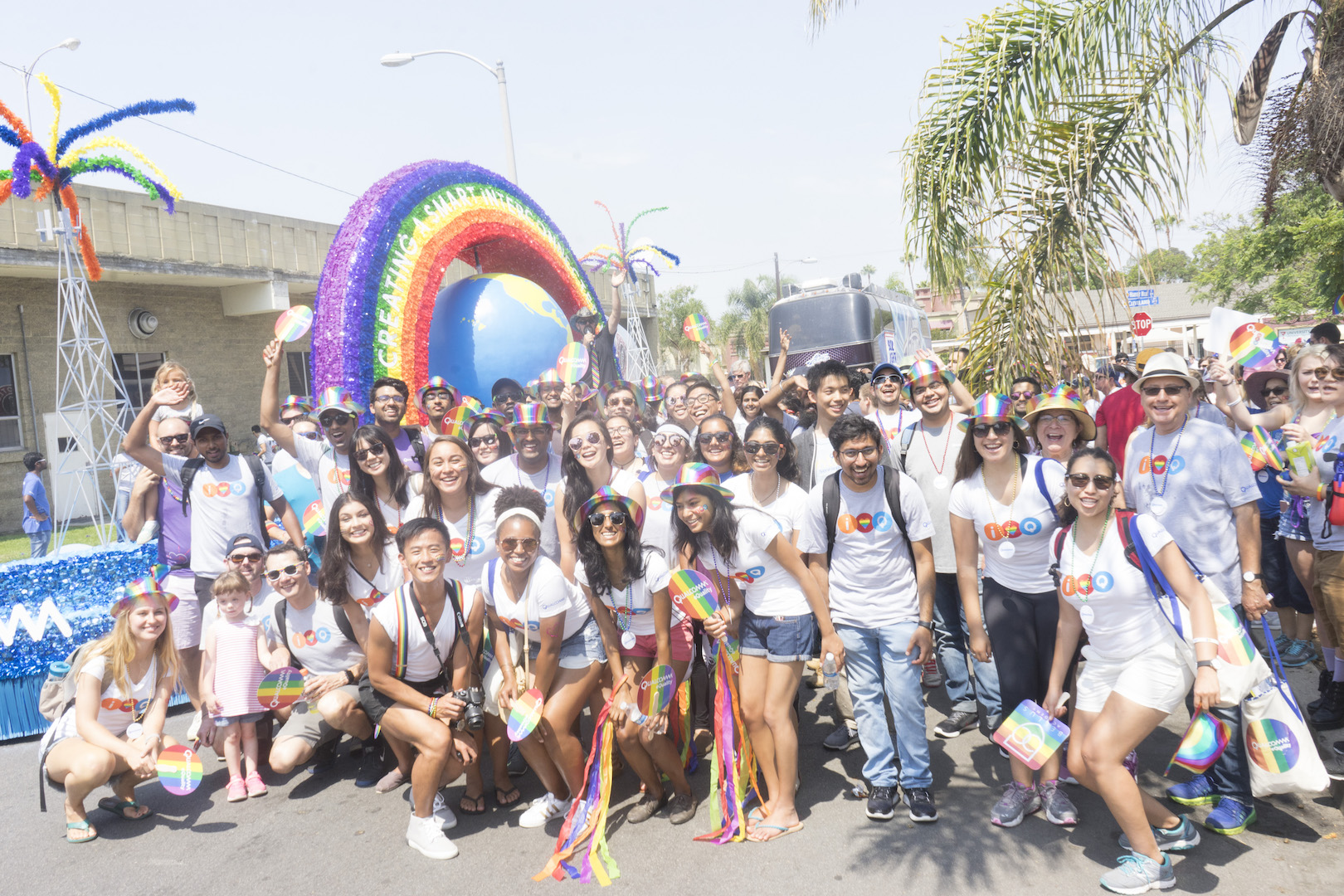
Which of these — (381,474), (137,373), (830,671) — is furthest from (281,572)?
(137,373)

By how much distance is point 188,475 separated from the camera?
16.0ft

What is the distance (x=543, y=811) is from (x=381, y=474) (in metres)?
1.96

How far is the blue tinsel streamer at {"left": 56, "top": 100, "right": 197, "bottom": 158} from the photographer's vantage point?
982 cm

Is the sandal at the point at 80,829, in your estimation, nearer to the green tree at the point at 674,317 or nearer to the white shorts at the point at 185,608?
the white shorts at the point at 185,608

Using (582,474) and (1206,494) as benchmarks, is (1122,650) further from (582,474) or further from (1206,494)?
(582,474)

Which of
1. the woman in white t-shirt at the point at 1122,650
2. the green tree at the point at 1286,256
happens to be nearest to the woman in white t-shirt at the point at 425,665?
the woman in white t-shirt at the point at 1122,650

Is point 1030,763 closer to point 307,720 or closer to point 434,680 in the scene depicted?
point 434,680

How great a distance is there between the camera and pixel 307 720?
458 centimetres

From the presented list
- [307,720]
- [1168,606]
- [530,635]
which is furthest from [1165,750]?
[307,720]

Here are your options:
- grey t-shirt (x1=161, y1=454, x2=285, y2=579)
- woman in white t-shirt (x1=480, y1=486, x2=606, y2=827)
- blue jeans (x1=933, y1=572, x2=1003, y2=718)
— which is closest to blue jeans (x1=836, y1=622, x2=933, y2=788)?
blue jeans (x1=933, y1=572, x2=1003, y2=718)

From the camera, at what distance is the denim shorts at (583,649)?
3893 mm

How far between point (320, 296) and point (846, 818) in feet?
18.5

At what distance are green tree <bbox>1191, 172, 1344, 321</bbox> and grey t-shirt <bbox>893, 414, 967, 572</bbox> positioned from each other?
156 inches

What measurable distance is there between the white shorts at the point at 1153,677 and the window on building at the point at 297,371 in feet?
60.9
